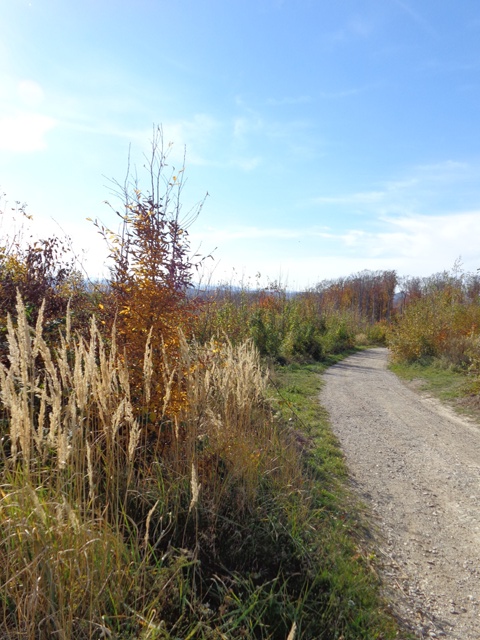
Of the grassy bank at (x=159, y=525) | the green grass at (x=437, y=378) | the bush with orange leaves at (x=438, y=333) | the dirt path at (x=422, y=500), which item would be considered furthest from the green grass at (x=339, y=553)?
the bush with orange leaves at (x=438, y=333)

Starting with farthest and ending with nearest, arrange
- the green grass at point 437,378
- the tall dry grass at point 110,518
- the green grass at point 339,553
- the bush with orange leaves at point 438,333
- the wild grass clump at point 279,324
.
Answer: the bush with orange leaves at point 438,333
the wild grass clump at point 279,324
the green grass at point 437,378
the green grass at point 339,553
the tall dry grass at point 110,518

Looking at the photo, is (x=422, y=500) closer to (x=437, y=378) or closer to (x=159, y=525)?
(x=159, y=525)

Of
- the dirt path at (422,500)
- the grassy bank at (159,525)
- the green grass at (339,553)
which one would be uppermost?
the grassy bank at (159,525)

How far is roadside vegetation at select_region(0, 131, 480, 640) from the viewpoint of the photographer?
1857 mm

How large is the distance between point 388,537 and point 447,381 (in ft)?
28.1

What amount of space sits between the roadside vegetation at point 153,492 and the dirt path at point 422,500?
10.4 inches

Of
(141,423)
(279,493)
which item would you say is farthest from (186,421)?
(279,493)

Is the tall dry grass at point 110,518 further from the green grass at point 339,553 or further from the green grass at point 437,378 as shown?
the green grass at point 437,378

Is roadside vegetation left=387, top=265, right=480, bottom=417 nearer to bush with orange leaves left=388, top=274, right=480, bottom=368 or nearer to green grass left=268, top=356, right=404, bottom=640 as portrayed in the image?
bush with orange leaves left=388, top=274, right=480, bottom=368

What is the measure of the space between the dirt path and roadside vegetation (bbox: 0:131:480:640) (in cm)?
26

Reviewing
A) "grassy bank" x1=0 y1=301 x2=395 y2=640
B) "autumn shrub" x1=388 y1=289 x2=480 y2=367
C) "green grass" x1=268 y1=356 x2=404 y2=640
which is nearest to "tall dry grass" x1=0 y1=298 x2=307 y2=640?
"grassy bank" x1=0 y1=301 x2=395 y2=640

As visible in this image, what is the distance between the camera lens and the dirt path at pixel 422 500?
110 inches

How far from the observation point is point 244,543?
2.63 metres

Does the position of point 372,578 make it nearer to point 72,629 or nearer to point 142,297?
point 72,629
